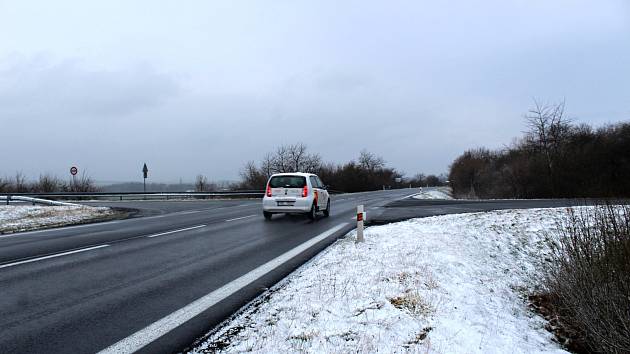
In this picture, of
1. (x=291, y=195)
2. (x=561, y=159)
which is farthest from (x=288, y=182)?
(x=561, y=159)

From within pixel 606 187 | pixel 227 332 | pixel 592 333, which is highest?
pixel 606 187

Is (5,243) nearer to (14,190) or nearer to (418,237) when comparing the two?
(418,237)

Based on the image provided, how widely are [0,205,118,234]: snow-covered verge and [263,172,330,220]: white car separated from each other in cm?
732

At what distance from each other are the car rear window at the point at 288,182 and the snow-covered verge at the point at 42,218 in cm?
748

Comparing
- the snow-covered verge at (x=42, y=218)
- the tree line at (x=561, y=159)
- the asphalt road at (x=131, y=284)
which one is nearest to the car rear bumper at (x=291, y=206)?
the asphalt road at (x=131, y=284)

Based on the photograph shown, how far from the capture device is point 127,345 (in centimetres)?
352

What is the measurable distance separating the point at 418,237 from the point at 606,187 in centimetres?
370

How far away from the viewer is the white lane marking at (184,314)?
3.52 metres

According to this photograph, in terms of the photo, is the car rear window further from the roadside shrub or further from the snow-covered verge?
the roadside shrub

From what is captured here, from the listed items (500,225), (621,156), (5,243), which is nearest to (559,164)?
(621,156)

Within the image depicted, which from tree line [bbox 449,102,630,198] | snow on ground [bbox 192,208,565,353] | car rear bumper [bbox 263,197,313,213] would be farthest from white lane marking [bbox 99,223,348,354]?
tree line [bbox 449,102,630,198]

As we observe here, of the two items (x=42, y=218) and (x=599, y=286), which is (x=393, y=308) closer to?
(x=599, y=286)

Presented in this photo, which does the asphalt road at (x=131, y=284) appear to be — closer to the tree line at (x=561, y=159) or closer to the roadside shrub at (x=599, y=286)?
the roadside shrub at (x=599, y=286)

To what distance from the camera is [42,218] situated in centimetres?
1653
